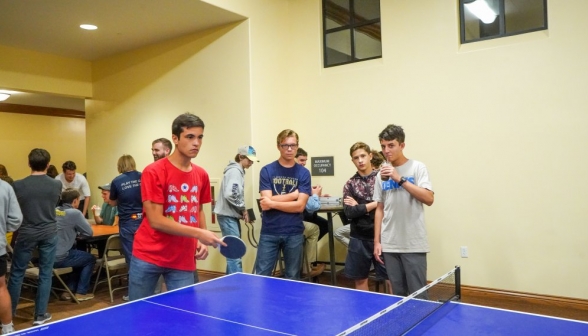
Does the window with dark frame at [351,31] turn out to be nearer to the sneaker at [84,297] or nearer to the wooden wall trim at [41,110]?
the sneaker at [84,297]

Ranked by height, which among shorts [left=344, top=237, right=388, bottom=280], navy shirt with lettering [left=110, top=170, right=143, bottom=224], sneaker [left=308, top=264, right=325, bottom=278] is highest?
navy shirt with lettering [left=110, top=170, right=143, bottom=224]

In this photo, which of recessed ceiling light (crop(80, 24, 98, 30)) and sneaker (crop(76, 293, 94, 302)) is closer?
sneaker (crop(76, 293, 94, 302))

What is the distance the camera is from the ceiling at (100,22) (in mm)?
5352

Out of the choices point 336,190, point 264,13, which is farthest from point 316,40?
point 336,190

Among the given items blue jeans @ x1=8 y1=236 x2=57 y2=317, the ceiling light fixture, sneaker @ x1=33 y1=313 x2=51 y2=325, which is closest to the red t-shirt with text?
blue jeans @ x1=8 y1=236 x2=57 y2=317

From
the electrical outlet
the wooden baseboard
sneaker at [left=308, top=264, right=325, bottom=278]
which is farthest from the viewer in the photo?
sneaker at [left=308, top=264, right=325, bottom=278]

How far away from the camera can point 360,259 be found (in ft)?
13.0

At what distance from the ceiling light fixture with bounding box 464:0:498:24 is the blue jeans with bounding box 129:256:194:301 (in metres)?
4.22

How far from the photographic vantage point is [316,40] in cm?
622

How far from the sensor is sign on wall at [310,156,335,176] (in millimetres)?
6105

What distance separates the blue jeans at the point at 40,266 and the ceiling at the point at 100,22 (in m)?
2.67

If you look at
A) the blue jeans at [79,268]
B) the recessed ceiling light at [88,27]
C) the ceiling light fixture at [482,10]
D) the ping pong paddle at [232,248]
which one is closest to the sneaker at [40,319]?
the blue jeans at [79,268]

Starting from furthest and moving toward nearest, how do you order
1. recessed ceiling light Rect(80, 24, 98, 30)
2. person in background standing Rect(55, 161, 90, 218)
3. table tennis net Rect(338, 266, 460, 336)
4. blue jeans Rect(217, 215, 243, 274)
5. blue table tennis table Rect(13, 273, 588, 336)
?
1. person in background standing Rect(55, 161, 90, 218)
2. recessed ceiling light Rect(80, 24, 98, 30)
3. blue jeans Rect(217, 215, 243, 274)
4. blue table tennis table Rect(13, 273, 588, 336)
5. table tennis net Rect(338, 266, 460, 336)

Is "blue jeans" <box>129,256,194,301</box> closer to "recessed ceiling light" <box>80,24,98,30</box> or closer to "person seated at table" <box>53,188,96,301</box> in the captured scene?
"person seated at table" <box>53,188,96,301</box>
